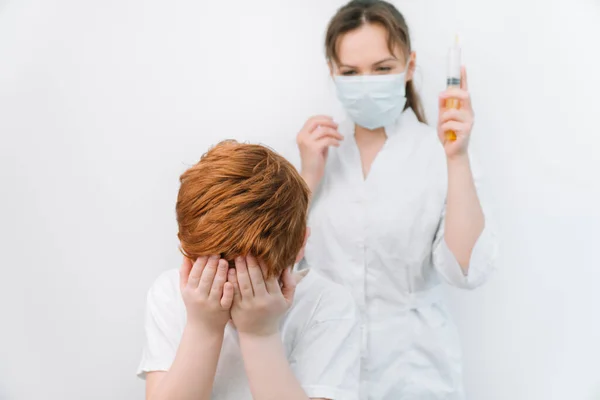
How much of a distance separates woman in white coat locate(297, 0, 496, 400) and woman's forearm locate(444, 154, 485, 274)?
4cm

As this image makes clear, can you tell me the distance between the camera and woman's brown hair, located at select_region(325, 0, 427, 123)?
1.76m

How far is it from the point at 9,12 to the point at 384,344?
4.32 ft

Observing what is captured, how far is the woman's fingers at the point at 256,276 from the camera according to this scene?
4.16ft

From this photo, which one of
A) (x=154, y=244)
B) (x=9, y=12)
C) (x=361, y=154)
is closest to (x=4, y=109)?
(x=9, y=12)

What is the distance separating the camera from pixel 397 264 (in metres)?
1.77

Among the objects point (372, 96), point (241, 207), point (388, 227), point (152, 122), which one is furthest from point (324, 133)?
point (241, 207)

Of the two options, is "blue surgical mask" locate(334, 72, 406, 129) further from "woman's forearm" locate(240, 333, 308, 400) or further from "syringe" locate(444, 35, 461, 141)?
"woman's forearm" locate(240, 333, 308, 400)

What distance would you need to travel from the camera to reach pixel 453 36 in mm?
2066

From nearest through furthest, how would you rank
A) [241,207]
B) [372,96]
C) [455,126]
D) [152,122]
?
[241,207]
[455,126]
[372,96]
[152,122]

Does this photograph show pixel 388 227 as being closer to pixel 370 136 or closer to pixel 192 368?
pixel 370 136

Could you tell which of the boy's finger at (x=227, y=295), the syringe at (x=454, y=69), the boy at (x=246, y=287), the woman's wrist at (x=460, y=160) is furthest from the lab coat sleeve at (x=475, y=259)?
the boy's finger at (x=227, y=295)

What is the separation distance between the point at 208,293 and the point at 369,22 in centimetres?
82

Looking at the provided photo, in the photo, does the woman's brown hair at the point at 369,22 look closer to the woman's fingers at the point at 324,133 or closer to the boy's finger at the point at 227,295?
the woman's fingers at the point at 324,133

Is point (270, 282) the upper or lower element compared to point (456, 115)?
lower
